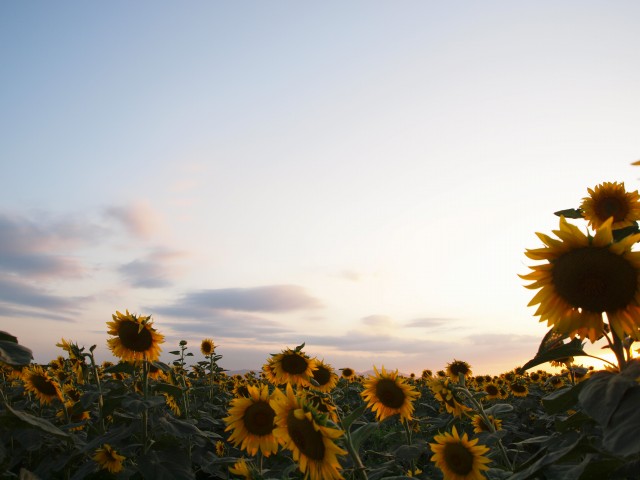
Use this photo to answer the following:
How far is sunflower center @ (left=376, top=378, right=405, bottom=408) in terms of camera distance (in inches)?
261

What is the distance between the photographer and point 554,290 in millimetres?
2891

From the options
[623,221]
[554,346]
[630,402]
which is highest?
[623,221]

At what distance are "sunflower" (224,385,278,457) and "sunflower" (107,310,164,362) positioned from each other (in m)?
2.17

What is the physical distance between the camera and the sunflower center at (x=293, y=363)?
7387 millimetres

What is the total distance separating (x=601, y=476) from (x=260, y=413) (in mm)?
3146

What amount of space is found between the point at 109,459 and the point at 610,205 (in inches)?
257

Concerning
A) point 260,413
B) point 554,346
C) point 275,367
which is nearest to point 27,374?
point 275,367

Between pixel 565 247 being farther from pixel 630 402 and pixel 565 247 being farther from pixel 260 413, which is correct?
pixel 260 413

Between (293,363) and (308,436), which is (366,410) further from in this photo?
(308,436)

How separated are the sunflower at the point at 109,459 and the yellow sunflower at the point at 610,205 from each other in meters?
5.99

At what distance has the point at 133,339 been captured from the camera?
20.6ft

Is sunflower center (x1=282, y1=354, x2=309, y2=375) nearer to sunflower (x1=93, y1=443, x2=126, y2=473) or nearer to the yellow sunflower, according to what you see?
sunflower (x1=93, y1=443, x2=126, y2=473)

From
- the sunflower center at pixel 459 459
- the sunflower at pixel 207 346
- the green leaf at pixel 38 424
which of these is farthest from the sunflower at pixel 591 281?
the sunflower at pixel 207 346

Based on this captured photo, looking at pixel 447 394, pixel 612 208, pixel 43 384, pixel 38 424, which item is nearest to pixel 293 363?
pixel 447 394
